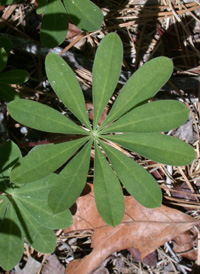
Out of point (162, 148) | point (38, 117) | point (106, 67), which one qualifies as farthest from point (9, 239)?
point (106, 67)

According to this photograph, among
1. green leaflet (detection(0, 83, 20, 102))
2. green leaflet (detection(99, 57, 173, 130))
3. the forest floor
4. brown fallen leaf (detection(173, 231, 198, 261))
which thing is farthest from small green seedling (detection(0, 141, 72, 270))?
brown fallen leaf (detection(173, 231, 198, 261))

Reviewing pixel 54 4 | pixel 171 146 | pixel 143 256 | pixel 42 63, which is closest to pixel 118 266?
pixel 143 256

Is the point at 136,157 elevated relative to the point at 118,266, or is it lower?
elevated

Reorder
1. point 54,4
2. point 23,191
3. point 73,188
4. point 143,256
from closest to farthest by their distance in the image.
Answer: point 73,188 → point 54,4 → point 23,191 → point 143,256

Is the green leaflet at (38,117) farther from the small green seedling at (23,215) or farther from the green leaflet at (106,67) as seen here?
the small green seedling at (23,215)

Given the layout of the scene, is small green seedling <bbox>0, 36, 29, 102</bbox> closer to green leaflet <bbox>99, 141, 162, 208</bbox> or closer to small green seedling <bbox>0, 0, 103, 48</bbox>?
small green seedling <bbox>0, 0, 103, 48</bbox>

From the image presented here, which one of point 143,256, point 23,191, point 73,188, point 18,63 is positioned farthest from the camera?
point 18,63

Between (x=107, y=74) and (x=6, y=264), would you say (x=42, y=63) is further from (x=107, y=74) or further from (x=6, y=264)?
(x=6, y=264)
